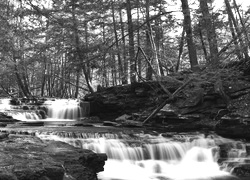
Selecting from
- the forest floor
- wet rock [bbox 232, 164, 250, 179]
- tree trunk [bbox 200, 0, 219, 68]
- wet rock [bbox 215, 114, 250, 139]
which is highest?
tree trunk [bbox 200, 0, 219, 68]

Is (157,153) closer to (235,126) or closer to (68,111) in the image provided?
(235,126)

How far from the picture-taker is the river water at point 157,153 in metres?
7.41

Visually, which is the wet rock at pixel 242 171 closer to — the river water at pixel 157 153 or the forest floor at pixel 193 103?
the river water at pixel 157 153

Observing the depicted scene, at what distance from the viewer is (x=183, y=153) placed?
8664 mm

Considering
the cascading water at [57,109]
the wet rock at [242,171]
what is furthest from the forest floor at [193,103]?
the cascading water at [57,109]

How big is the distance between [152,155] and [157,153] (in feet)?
0.66

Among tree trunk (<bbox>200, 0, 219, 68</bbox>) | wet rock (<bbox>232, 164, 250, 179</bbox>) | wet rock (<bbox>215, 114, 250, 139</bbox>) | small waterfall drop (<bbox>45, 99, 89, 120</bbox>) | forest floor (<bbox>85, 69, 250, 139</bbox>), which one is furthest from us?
small waterfall drop (<bbox>45, 99, 89, 120</bbox>)

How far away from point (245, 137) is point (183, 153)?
8.83ft

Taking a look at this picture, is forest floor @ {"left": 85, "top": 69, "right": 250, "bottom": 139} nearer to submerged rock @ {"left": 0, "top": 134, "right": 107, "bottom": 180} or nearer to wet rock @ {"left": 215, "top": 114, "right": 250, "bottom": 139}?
wet rock @ {"left": 215, "top": 114, "right": 250, "bottom": 139}

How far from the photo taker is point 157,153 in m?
8.48

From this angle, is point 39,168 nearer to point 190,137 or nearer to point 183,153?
point 183,153

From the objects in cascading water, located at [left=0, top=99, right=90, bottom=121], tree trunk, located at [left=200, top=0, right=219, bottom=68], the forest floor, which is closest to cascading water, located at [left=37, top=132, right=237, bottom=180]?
the forest floor

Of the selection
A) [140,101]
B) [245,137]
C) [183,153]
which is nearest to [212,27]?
[245,137]

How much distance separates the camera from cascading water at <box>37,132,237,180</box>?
7379 mm
